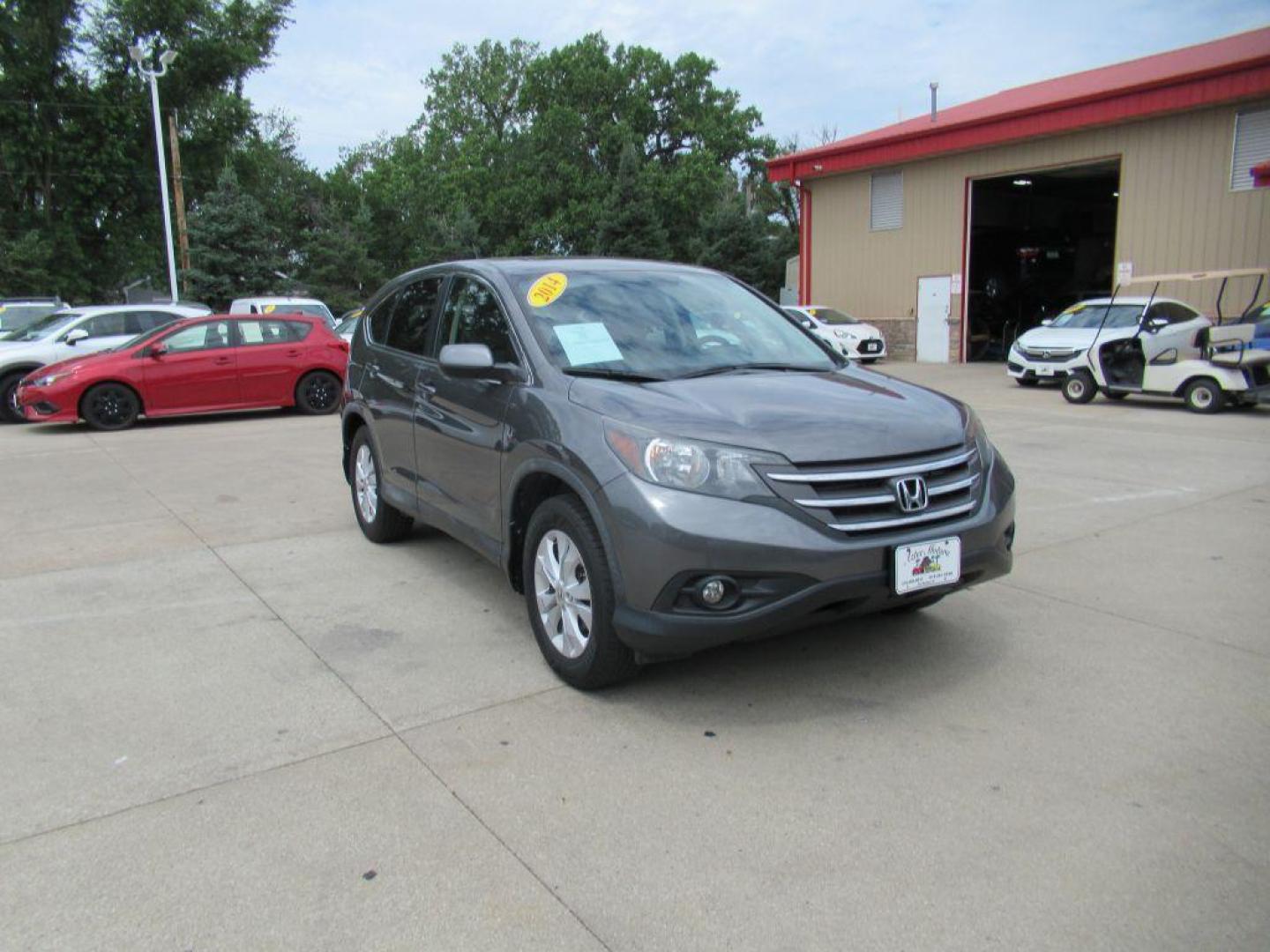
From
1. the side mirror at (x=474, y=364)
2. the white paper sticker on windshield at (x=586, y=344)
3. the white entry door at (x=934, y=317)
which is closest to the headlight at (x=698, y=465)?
the white paper sticker on windshield at (x=586, y=344)

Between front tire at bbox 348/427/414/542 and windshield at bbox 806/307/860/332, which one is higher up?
windshield at bbox 806/307/860/332

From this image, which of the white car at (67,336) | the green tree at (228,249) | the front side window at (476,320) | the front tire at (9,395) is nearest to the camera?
the front side window at (476,320)

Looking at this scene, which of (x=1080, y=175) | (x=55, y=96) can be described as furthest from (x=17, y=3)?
(x=1080, y=175)

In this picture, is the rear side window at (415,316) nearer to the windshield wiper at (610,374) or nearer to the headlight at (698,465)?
the windshield wiper at (610,374)

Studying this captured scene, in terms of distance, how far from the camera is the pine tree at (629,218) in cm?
3978

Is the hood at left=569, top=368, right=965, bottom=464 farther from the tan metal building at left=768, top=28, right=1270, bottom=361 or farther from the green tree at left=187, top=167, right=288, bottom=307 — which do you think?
the green tree at left=187, top=167, right=288, bottom=307

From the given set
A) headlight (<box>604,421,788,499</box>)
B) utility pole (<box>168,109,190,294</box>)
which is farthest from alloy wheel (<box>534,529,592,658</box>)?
utility pole (<box>168,109,190,294</box>)

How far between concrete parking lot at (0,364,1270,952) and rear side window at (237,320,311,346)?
333 inches

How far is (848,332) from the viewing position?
22.8 meters

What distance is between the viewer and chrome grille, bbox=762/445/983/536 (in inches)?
137

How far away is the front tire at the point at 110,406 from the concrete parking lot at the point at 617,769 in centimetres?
776

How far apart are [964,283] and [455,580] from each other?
2040cm

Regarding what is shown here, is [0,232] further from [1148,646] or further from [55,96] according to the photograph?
[1148,646]

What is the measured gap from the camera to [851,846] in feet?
9.32
